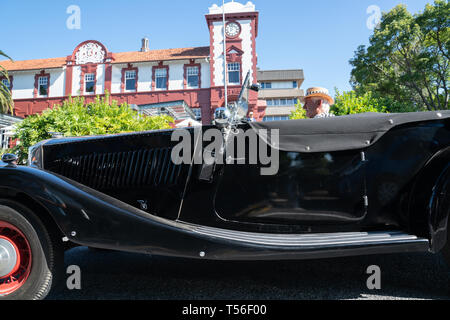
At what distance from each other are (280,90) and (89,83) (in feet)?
104

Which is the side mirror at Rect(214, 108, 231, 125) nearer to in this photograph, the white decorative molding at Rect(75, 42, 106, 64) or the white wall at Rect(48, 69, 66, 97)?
the white decorative molding at Rect(75, 42, 106, 64)

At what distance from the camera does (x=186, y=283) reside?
2266 mm

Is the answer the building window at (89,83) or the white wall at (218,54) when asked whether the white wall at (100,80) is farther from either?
the white wall at (218,54)

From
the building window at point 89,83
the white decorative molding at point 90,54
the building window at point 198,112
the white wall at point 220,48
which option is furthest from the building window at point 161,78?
the building window at point 89,83

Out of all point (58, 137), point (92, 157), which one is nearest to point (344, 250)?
point (92, 157)

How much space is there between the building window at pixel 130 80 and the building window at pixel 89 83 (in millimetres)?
2573

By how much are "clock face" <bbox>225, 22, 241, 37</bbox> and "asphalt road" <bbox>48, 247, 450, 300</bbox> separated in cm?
2032

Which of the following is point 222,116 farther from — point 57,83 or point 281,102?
point 281,102

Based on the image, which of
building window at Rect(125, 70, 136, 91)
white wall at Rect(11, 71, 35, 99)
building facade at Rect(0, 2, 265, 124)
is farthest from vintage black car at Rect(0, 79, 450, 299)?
white wall at Rect(11, 71, 35, 99)

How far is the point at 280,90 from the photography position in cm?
4622

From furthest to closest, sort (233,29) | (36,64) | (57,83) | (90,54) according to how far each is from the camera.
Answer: (36,64), (57,83), (90,54), (233,29)

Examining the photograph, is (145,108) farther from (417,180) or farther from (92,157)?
(417,180)

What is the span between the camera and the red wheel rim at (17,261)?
5.96 feet

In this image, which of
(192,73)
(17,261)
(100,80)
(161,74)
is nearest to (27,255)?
(17,261)
